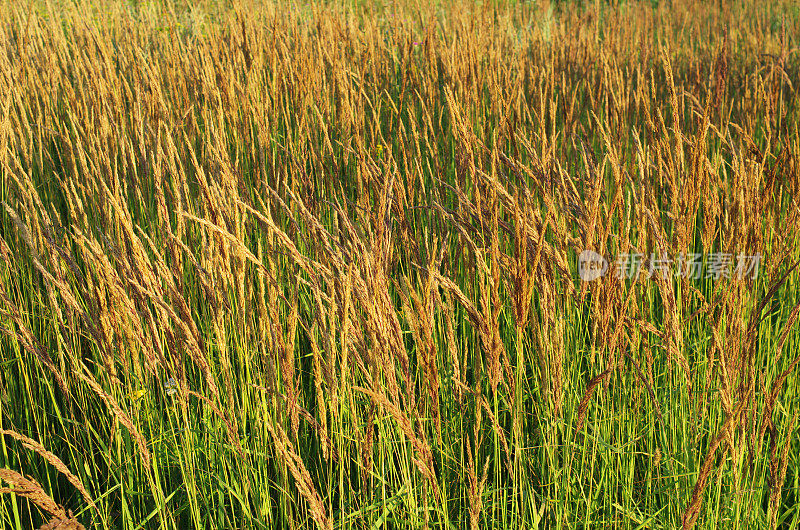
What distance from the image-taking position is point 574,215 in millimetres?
1219

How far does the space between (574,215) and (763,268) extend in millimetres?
657

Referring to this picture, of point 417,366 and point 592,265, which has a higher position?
point 592,265

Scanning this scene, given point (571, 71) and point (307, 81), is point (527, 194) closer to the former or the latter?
point (307, 81)

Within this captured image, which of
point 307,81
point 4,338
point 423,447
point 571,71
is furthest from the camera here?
point 571,71

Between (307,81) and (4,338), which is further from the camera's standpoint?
(307,81)

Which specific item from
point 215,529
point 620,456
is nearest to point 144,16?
point 215,529

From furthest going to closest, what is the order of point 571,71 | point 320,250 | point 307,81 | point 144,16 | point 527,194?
point 144,16, point 571,71, point 307,81, point 320,250, point 527,194

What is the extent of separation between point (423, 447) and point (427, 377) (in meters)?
0.11

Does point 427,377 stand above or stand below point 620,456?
above

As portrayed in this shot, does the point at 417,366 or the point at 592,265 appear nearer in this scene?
the point at 592,265

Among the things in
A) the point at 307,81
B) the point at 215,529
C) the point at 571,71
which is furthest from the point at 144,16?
the point at 215,529

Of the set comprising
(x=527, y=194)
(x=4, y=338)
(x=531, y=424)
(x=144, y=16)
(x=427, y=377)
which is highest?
(x=144, y=16)

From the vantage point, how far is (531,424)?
1.43m

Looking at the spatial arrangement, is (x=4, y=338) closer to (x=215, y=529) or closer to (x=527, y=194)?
(x=215, y=529)
